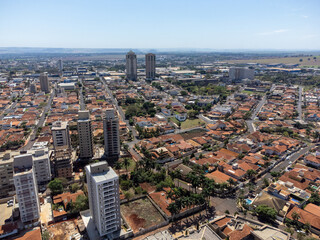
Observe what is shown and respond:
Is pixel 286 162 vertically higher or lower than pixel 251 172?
lower

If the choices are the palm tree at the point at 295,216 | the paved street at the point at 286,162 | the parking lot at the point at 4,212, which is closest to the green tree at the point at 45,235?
the parking lot at the point at 4,212

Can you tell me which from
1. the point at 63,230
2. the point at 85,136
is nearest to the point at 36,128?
the point at 85,136

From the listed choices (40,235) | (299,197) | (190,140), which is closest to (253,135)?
(190,140)

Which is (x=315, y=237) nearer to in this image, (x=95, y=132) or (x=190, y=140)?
(x=190, y=140)

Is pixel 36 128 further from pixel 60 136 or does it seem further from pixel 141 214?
pixel 141 214

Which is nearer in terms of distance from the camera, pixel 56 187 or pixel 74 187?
pixel 56 187

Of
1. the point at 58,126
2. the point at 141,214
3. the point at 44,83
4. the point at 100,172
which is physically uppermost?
the point at 44,83

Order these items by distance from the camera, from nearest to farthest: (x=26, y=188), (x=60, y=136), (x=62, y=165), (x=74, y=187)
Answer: (x=26, y=188) < (x=74, y=187) < (x=62, y=165) < (x=60, y=136)
